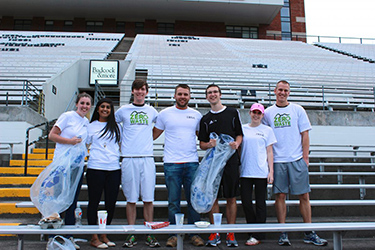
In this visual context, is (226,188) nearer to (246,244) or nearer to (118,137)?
(246,244)

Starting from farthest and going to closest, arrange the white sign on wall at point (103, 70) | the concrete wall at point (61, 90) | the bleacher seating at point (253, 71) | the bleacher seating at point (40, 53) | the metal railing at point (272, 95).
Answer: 1. the white sign on wall at point (103, 70)
2. the bleacher seating at point (40, 53)
3. the bleacher seating at point (253, 71)
4. the concrete wall at point (61, 90)
5. the metal railing at point (272, 95)

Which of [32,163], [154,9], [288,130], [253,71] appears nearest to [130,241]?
[288,130]

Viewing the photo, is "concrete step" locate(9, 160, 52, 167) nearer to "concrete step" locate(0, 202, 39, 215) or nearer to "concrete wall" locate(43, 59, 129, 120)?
"concrete step" locate(0, 202, 39, 215)

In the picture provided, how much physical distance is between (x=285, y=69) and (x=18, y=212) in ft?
38.9

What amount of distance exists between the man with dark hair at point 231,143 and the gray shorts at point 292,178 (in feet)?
1.47

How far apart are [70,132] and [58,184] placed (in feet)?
1.77

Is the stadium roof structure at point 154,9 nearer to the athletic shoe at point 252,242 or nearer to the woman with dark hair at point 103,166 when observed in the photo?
the woman with dark hair at point 103,166

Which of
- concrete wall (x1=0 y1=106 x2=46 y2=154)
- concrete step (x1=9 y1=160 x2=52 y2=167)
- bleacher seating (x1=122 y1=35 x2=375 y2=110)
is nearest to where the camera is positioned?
concrete step (x1=9 y1=160 x2=52 y2=167)

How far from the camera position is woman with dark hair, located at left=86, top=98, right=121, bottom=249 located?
9.52 ft

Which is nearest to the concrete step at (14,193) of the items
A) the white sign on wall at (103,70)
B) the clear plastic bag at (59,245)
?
the clear plastic bag at (59,245)

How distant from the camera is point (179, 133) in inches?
121

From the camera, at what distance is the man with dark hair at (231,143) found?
295 cm

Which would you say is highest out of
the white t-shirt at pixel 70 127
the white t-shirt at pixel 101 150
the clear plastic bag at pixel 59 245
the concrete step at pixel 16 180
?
the white t-shirt at pixel 70 127

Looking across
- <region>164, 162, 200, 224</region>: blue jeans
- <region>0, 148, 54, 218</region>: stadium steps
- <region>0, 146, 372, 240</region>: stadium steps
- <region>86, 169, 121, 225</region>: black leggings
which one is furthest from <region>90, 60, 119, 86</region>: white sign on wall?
<region>164, 162, 200, 224</region>: blue jeans
